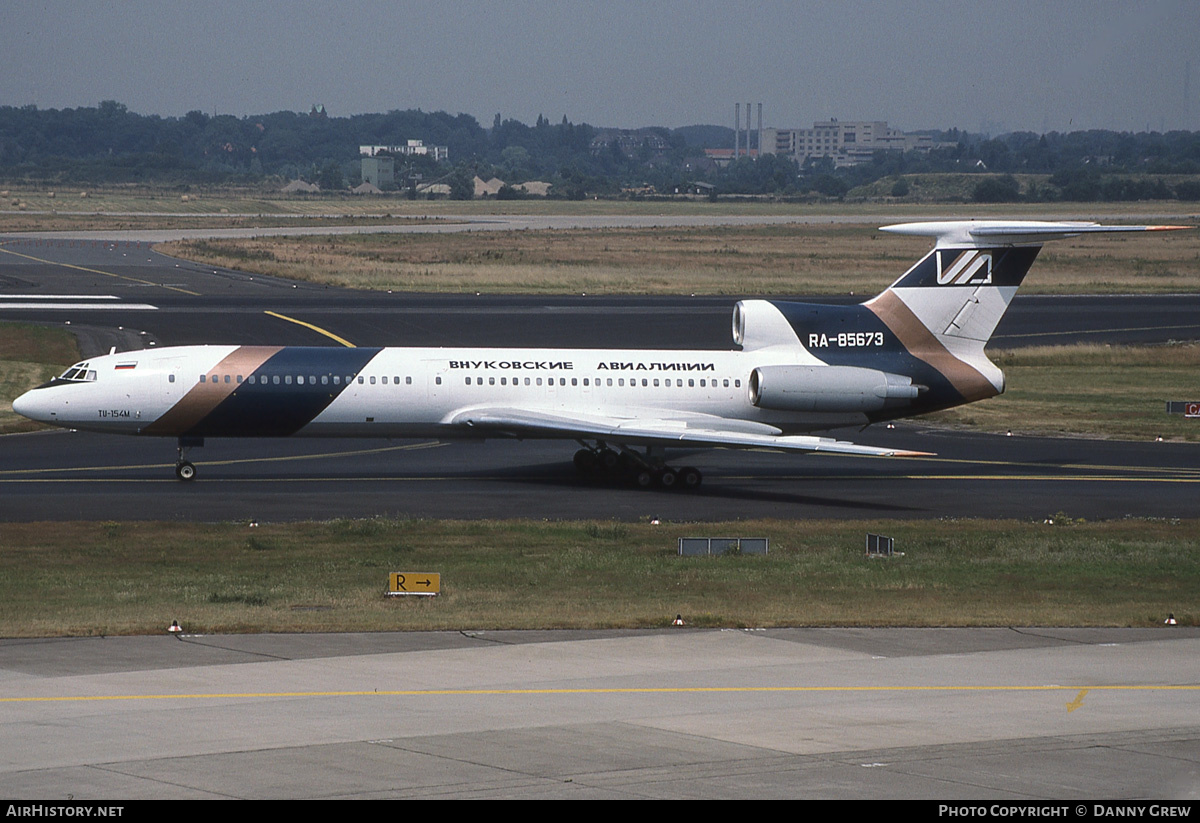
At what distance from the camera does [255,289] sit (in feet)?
278

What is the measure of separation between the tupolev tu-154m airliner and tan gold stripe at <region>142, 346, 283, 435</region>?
35mm

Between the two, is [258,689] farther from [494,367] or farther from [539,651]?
[494,367]

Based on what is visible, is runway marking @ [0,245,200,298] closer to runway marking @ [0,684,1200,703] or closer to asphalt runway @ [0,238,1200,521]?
asphalt runway @ [0,238,1200,521]

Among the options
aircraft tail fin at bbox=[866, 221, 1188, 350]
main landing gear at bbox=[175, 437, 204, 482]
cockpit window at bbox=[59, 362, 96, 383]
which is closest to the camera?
cockpit window at bbox=[59, 362, 96, 383]

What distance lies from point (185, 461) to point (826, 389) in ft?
53.6

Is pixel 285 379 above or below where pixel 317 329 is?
above

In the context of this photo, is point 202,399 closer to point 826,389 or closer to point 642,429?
point 642,429

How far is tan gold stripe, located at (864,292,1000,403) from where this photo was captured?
37906 millimetres

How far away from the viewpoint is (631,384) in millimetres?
37625

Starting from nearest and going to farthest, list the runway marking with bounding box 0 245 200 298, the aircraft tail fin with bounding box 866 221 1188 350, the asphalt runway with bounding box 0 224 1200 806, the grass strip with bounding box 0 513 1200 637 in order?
the asphalt runway with bounding box 0 224 1200 806 → the grass strip with bounding box 0 513 1200 637 → the aircraft tail fin with bounding box 866 221 1188 350 → the runway marking with bounding box 0 245 200 298

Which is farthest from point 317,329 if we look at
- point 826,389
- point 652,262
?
point 652,262

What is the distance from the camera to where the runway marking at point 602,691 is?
56.0ft

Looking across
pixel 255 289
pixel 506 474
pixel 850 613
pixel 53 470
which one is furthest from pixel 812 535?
pixel 255 289

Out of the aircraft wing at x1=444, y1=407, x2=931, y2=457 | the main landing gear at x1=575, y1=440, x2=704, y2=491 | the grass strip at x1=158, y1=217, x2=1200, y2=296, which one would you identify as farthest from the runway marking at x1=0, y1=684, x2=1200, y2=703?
the grass strip at x1=158, y1=217, x2=1200, y2=296
